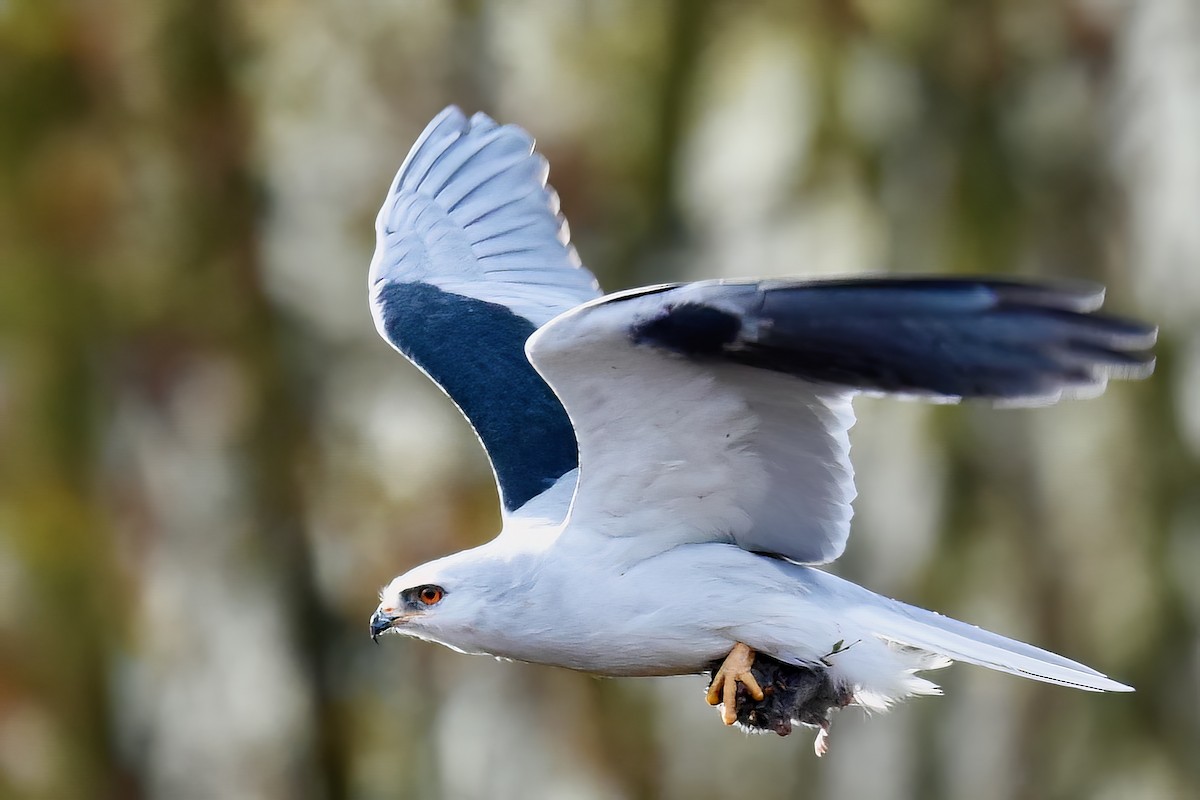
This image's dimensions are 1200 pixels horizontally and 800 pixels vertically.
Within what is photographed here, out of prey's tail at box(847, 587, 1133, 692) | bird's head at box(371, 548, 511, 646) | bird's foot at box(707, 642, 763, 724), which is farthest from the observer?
bird's head at box(371, 548, 511, 646)

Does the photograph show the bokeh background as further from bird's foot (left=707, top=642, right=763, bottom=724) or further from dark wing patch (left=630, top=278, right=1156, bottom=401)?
dark wing patch (left=630, top=278, right=1156, bottom=401)

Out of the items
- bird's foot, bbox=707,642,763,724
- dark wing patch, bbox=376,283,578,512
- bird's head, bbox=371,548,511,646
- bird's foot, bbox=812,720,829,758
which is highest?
dark wing patch, bbox=376,283,578,512

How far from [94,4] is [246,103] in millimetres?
1878

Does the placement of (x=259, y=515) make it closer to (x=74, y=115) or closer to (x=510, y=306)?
(x=74, y=115)

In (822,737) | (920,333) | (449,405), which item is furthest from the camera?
(449,405)

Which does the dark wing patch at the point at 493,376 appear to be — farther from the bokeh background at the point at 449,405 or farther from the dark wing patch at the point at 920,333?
the bokeh background at the point at 449,405

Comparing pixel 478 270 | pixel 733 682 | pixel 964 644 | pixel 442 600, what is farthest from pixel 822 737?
pixel 478 270

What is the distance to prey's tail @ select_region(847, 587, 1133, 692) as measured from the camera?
449 centimetres

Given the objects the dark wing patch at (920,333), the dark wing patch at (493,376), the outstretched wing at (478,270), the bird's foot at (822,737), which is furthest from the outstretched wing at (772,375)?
the outstretched wing at (478,270)

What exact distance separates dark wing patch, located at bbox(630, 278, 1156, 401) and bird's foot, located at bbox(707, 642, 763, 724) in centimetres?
105

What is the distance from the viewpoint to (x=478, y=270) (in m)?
6.53

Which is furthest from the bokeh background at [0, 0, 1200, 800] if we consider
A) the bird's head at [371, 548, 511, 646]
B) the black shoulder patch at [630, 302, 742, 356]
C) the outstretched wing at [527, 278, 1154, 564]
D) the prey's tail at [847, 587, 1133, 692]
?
the black shoulder patch at [630, 302, 742, 356]

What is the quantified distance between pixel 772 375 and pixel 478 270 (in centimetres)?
232

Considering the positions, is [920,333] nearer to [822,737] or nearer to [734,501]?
[734,501]
